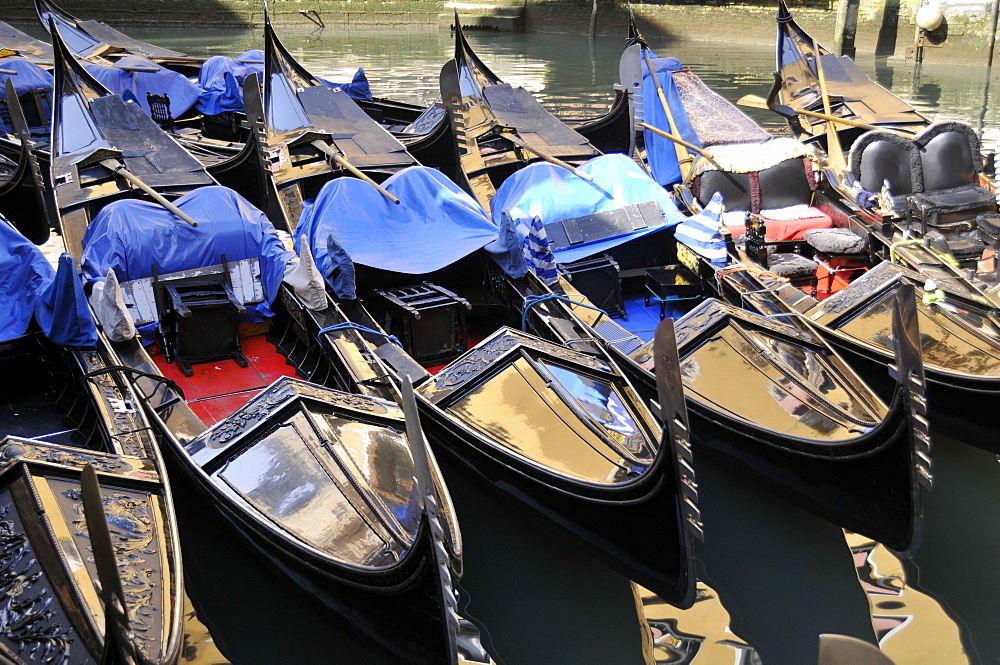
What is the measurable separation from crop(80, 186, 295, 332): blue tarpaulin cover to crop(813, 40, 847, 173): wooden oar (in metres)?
3.89

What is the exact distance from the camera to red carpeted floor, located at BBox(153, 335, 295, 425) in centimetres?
448

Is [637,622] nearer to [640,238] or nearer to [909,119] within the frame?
[640,238]

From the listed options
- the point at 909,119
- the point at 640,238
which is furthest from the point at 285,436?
the point at 909,119

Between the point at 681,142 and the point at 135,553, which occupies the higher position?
the point at 681,142

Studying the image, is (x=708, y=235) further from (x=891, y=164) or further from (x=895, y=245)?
(x=891, y=164)

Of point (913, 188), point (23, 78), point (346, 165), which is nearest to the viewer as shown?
point (346, 165)

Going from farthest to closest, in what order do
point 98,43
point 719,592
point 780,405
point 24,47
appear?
1. point 24,47
2. point 98,43
3. point 780,405
4. point 719,592

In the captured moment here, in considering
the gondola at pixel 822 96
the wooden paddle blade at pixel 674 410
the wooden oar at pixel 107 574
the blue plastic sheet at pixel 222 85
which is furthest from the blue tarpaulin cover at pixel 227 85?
the wooden oar at pixel 107 574

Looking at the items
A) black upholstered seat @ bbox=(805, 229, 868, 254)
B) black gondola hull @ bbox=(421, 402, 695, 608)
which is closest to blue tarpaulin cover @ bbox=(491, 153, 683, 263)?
black upholstered seat @ bbox=(805, 229, 868, 254)

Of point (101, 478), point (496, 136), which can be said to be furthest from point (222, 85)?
point (101, 478)

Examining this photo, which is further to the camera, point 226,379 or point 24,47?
point 24,47

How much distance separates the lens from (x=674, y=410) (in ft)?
10.2

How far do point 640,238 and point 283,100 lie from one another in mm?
3253

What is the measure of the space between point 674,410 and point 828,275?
278 cm
